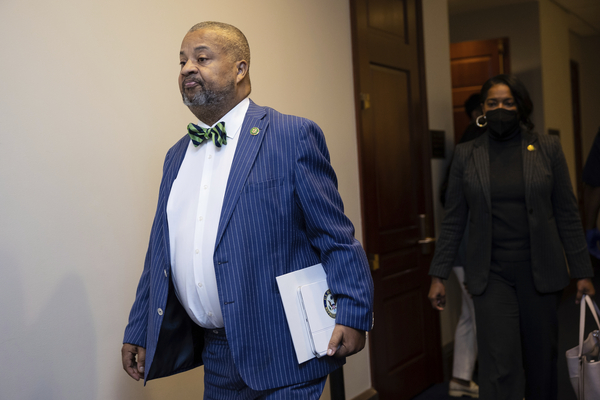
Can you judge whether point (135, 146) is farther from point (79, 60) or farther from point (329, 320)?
point (329, 320)

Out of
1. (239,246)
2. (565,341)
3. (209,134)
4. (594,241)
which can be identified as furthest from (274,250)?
(565,341)

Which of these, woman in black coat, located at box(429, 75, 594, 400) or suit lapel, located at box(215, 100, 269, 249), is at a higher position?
suit lapel, located at box(215, 100, 269, 249)

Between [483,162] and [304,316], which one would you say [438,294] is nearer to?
[483,162]

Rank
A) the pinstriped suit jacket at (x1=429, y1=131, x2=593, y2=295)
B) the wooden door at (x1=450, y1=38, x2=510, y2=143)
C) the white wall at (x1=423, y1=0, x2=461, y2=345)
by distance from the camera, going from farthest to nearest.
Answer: the wooden door at (x1=450, y1=38, x2=510, y2=143)
the white wall at (x1=423, y1=0, x2=461, y2=345)
the pinstriped suit jacket at (x1=429, y1=131, x2=593, y2=295)

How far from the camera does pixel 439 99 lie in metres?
3.94

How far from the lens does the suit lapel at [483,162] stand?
7.87ft

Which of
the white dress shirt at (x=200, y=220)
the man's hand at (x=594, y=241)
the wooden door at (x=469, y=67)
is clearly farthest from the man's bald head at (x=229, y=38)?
the wooden door at (x=469, y=67)

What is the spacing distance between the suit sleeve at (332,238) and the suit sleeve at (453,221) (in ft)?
4.15

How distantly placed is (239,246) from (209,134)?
0.37 m

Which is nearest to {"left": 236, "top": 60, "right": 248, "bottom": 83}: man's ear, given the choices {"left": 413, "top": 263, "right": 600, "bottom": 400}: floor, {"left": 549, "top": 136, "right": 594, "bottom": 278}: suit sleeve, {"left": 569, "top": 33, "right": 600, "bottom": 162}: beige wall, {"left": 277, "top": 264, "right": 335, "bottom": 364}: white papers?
{"left": 277, "top": 264, "right": 335, "bottom": 364}: white papers

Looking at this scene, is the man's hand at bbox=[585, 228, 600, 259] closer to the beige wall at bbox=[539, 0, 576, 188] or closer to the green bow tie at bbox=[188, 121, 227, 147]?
the green bow tie at bbox=[188, 121, 227, 147]

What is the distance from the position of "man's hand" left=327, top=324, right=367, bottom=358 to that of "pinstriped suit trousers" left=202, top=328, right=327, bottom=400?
0.13 metres

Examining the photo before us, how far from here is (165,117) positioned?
2.07 m

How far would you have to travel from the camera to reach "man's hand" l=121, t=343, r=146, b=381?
1586 millimetres
